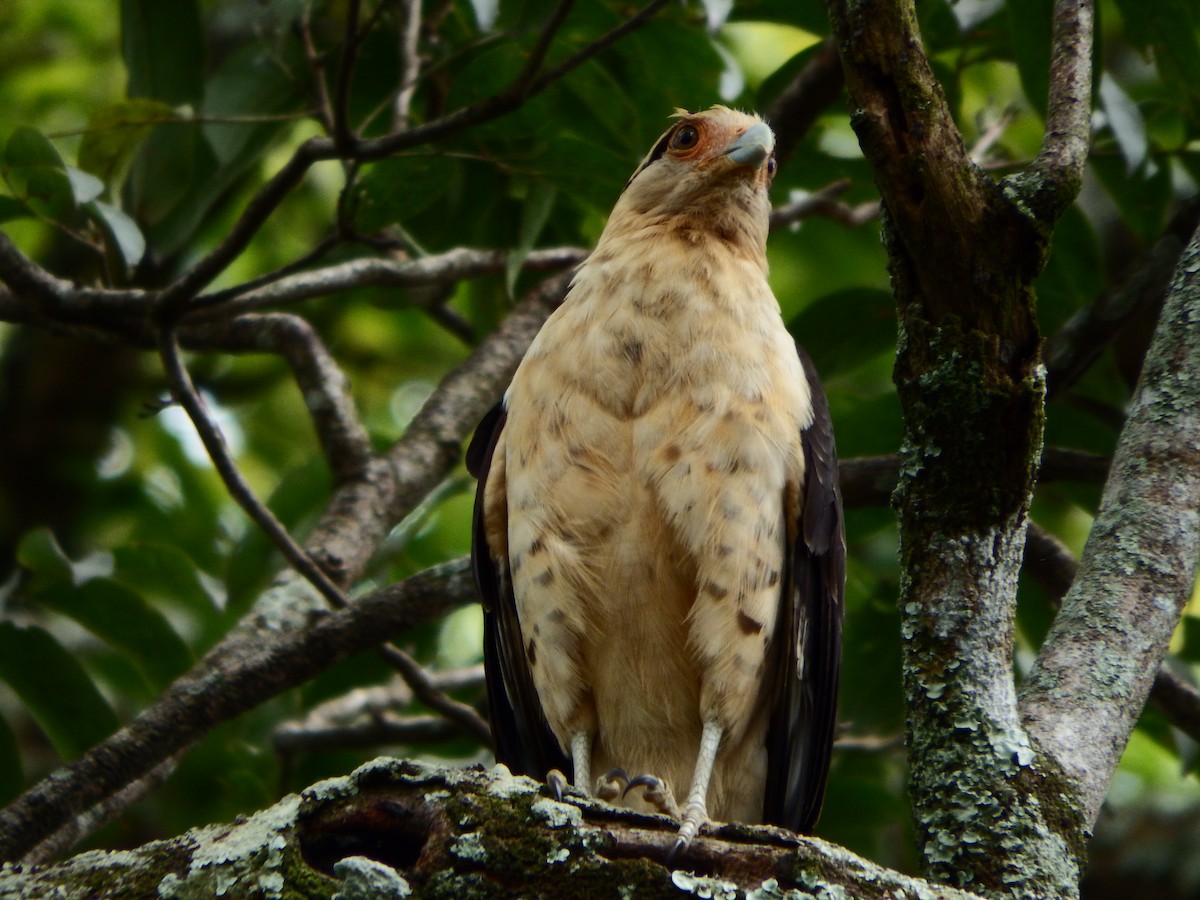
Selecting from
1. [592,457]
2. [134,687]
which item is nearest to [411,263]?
[592,457]

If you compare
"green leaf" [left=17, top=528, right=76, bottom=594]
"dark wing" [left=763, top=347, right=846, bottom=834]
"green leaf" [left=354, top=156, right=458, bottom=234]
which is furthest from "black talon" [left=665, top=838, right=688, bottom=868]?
"green leaf" [left=17, top=528, right=76, bottom=594]

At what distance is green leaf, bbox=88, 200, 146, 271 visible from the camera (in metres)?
4.19

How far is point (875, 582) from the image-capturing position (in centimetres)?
575

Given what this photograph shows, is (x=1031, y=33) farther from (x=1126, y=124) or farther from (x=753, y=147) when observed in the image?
(x=753, y=147)

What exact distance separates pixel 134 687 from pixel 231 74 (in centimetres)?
250

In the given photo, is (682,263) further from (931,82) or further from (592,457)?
(931,82)

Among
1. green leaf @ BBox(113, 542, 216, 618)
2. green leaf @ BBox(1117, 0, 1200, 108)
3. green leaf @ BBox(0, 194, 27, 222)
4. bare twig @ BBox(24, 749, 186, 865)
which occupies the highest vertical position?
green leaf @ BBox(1117, 0, 1200, 108)

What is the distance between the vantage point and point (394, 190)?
4.44 metres

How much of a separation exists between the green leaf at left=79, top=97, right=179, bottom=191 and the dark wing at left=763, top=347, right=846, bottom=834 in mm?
2607

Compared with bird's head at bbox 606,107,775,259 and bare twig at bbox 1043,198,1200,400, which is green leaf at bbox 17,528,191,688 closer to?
bird's head at bbox 606,107,775,259

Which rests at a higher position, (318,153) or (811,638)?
(318,153)

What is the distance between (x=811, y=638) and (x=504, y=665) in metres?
1.08

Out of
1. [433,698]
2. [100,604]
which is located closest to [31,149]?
[100,604]

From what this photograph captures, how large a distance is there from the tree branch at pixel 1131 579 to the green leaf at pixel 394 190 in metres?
2.39
